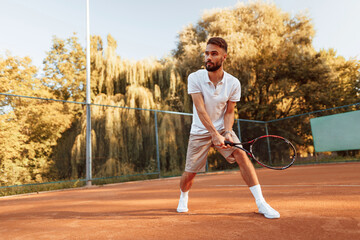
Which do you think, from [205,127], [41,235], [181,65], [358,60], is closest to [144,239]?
[41,235]

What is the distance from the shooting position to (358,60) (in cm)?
1583

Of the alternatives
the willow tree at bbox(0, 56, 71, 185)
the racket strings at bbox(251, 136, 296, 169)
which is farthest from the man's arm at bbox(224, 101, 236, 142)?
the racket strings at bbox(251, 136, 296, 169)

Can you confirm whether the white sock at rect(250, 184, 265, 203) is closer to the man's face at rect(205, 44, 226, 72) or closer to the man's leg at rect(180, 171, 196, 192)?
the man's leg at rect(180, 171, 196, 192)

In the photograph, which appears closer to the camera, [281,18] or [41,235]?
[41,235]

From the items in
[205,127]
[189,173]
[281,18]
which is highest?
[281,18]

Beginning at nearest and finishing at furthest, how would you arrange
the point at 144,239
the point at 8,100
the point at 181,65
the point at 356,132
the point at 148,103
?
the point at 144,239, the point at 8,100, the point at 356,132, the point at 148,103, the point at 181,65

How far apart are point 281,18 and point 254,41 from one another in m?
3.33

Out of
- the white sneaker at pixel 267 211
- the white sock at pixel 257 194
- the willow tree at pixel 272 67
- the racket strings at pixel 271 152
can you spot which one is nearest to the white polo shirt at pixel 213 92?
the white sock at pixel 257 194

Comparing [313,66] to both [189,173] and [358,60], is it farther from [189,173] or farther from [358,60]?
[189,173]

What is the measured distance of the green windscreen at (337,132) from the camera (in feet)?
29.8

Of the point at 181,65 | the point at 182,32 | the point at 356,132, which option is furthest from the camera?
the point at 182,32

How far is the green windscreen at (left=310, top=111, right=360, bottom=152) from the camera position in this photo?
29.8ft

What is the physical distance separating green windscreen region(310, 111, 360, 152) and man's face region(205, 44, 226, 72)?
869cm

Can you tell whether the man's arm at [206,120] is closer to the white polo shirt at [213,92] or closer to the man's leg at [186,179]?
the white polo shirt at [213,92]
